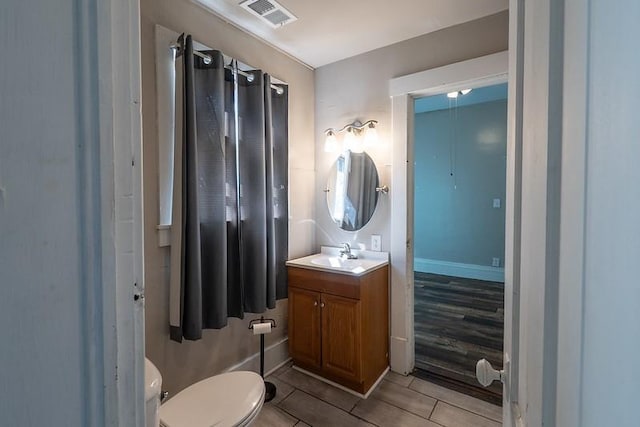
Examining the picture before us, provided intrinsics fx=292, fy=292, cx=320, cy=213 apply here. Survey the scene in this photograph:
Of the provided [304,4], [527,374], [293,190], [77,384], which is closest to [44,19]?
[77,384]

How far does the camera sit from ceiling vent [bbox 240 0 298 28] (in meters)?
1.75

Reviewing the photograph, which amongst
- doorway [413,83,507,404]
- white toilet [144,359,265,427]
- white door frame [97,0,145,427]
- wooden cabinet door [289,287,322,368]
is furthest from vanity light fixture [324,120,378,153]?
white door frame [97,0,145,427]

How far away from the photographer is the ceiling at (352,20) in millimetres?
1791

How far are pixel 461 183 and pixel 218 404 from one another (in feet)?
14.8

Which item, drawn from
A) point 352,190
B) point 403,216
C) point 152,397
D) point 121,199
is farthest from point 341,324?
point 121,199

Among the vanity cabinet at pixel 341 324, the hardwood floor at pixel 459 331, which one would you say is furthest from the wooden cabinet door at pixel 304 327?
the hardwood floor at pixel 459 331

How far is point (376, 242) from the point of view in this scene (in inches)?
94.5

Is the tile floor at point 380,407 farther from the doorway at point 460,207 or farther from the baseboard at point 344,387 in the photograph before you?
the doorway at point 460,207

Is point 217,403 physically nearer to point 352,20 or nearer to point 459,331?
point 352,20

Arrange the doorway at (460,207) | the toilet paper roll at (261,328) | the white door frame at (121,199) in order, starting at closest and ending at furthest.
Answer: the white door frame at (121,199) → the toilet paper roll at (261,328) → the doorway at (460,207)

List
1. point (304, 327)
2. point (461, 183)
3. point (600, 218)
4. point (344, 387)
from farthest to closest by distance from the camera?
point (461, 183) < point (304, 327) < point (344, 387) < point (600, 218)

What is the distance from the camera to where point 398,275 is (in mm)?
2268

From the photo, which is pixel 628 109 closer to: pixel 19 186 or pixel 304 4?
pixel 19 186

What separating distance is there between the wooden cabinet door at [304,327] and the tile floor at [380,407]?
7.1 inches
